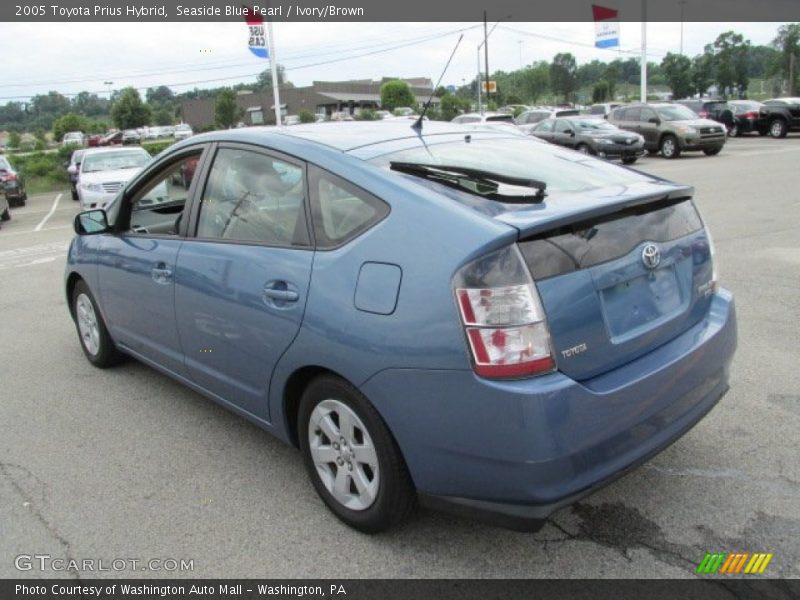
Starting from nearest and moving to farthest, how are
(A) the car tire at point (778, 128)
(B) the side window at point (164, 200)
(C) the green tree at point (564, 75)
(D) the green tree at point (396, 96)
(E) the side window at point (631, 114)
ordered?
(B) the side window at point (164, 200) < (E) the side window at point (631, 114) < (A) the car tire at point (778, 128) < (D) the green tree at point (396, 96) < (C) the green tree at point (564, 75)

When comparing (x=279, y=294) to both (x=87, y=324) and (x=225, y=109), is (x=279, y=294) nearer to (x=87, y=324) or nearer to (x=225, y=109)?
(x=87, y=324)

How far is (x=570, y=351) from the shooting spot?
2463 mm

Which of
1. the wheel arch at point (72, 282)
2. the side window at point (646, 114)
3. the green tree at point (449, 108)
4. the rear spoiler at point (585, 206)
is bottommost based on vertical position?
the wheel arch at point (72, 282)

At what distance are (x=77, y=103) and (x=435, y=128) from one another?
10337 cm

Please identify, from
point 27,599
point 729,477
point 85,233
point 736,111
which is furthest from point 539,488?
point 736,111

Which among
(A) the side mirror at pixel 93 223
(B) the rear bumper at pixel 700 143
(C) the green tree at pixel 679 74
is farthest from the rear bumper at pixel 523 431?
(C) the green tree at pixel 679 74

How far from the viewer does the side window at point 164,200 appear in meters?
4.07

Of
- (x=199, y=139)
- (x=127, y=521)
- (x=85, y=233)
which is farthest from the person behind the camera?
(x=85, y=233)

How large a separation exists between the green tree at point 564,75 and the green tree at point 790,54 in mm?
32894

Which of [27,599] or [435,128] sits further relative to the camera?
[435,128]

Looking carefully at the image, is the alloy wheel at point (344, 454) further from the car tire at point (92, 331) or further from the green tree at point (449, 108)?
the green tree at point (449, 108)

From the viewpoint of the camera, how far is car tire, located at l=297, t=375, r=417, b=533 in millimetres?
2725

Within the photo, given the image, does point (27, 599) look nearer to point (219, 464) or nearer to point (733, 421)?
point (219, 464)

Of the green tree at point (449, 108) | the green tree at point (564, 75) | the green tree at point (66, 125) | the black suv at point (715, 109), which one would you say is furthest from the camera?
the green tree at point (564, 75)
